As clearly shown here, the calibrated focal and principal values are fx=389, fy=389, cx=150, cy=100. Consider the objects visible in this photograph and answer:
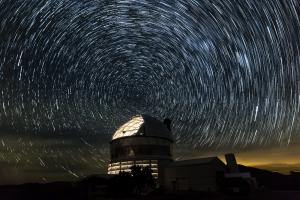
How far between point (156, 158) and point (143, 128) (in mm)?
8442

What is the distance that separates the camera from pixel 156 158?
314ft

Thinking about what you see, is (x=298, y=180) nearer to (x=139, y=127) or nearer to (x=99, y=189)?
(x=139, y=127)


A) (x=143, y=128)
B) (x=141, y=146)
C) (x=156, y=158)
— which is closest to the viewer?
(x=156, y=158)

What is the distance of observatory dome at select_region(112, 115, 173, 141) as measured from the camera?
98375mm

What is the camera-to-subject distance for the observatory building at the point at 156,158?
77250 millimetres

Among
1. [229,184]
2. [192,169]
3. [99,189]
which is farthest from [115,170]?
[229,184]

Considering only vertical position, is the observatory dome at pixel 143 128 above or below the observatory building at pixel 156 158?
above

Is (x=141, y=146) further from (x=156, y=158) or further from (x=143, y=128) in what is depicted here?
(x=143, y=128)

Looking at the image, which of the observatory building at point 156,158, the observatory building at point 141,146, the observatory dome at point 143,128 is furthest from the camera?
the observatory dome at point 143,128

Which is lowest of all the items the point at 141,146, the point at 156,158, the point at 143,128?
the point at 156,158

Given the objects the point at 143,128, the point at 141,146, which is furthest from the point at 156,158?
the point at 143,128

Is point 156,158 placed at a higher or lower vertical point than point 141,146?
lower

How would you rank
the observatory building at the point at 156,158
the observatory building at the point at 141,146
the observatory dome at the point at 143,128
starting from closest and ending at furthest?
the observatory building at the point at 156,158 → the observatory building at the point at 141,146 → the observatory dome at the point at 143,128

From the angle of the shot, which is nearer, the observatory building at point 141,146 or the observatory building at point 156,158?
the observatory building at point 156,158
